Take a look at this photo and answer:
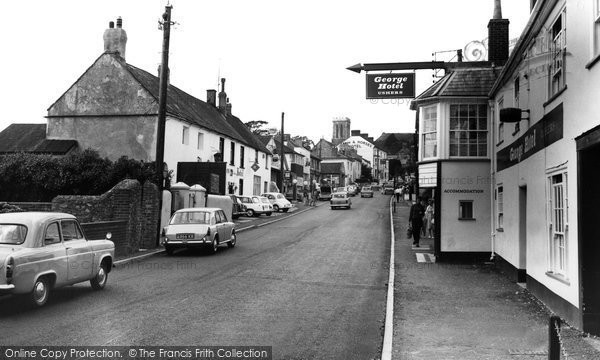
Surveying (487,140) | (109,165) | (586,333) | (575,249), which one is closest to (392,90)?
(487,140)

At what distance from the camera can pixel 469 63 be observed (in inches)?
721

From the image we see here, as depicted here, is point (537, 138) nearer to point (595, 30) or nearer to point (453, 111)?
point (595, 30)

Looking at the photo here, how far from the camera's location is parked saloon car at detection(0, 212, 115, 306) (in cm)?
819

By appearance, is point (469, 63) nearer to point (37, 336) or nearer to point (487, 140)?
point (487, 140)

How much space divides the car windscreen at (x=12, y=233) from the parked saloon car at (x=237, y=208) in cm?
2361

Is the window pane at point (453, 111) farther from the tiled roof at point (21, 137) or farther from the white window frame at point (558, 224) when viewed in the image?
the tiled roof at point (21, 137)

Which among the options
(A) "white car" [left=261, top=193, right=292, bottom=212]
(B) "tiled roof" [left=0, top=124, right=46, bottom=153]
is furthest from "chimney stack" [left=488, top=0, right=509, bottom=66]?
(B) "tiled roof" [left=0, top=124, right=46, bottom=153]

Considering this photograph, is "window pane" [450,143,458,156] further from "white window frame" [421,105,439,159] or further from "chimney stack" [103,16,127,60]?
"chimney stack" [103,16,127,60]

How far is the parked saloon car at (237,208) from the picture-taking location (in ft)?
109

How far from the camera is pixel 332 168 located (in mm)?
103000

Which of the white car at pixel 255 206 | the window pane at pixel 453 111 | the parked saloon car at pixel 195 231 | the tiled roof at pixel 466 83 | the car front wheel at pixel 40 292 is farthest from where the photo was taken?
the white car at pixel 255 206

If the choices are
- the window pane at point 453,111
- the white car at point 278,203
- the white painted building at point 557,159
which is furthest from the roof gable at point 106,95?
the white painted building at point 557,159

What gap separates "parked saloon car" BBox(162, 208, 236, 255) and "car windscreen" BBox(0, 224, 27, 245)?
322 inches

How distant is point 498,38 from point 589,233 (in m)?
12.7
